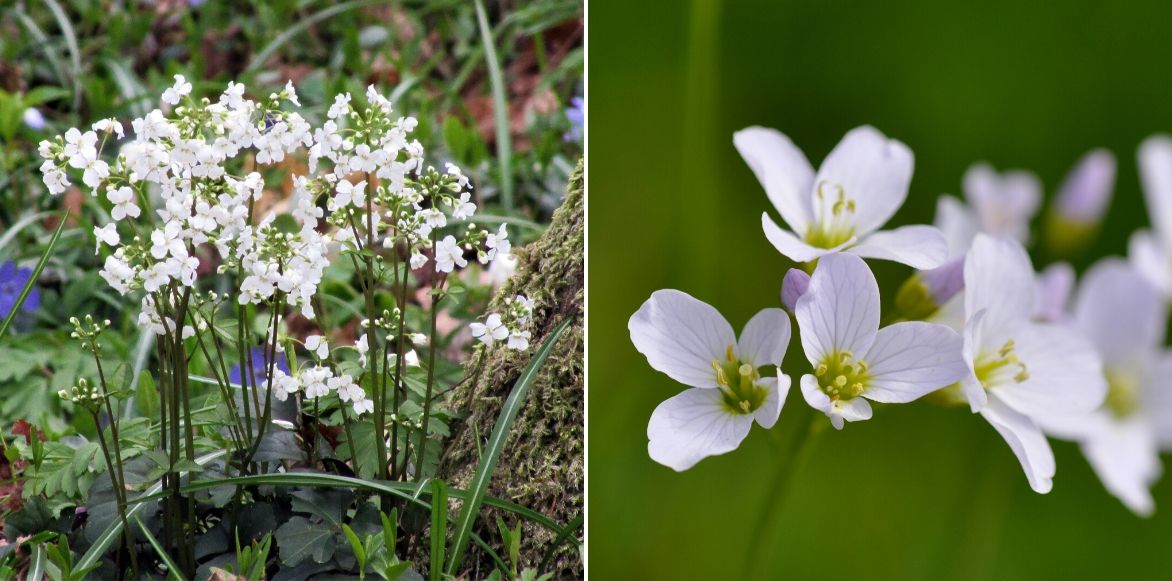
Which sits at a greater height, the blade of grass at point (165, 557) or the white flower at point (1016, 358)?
the white flower at point (1016, 358)

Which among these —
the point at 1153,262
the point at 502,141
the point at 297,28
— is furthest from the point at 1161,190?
the point at 297,28

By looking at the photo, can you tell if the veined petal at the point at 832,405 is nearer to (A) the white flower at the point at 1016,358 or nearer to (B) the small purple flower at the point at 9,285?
(A) the white flower at the point at 1016,358

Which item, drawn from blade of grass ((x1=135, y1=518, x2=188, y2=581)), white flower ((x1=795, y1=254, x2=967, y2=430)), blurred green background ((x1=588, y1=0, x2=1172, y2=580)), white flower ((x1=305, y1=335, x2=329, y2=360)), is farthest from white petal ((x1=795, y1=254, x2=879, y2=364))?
blade of grass ((x1=135, y1=518, x2=188, y2=581))

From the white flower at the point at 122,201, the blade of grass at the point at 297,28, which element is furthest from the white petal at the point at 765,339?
the blade of grass at the point at 297,28

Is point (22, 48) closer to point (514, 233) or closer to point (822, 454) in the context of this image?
point (514, 233)

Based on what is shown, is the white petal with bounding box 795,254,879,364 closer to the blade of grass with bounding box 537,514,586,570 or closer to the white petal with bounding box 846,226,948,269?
the white petal with bounding box 846,226,948,269

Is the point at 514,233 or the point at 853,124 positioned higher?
the point at 853,124

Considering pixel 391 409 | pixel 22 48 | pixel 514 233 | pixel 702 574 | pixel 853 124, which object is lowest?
pixel 702 574

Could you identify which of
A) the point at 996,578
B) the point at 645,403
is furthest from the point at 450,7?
the point at 996,578
